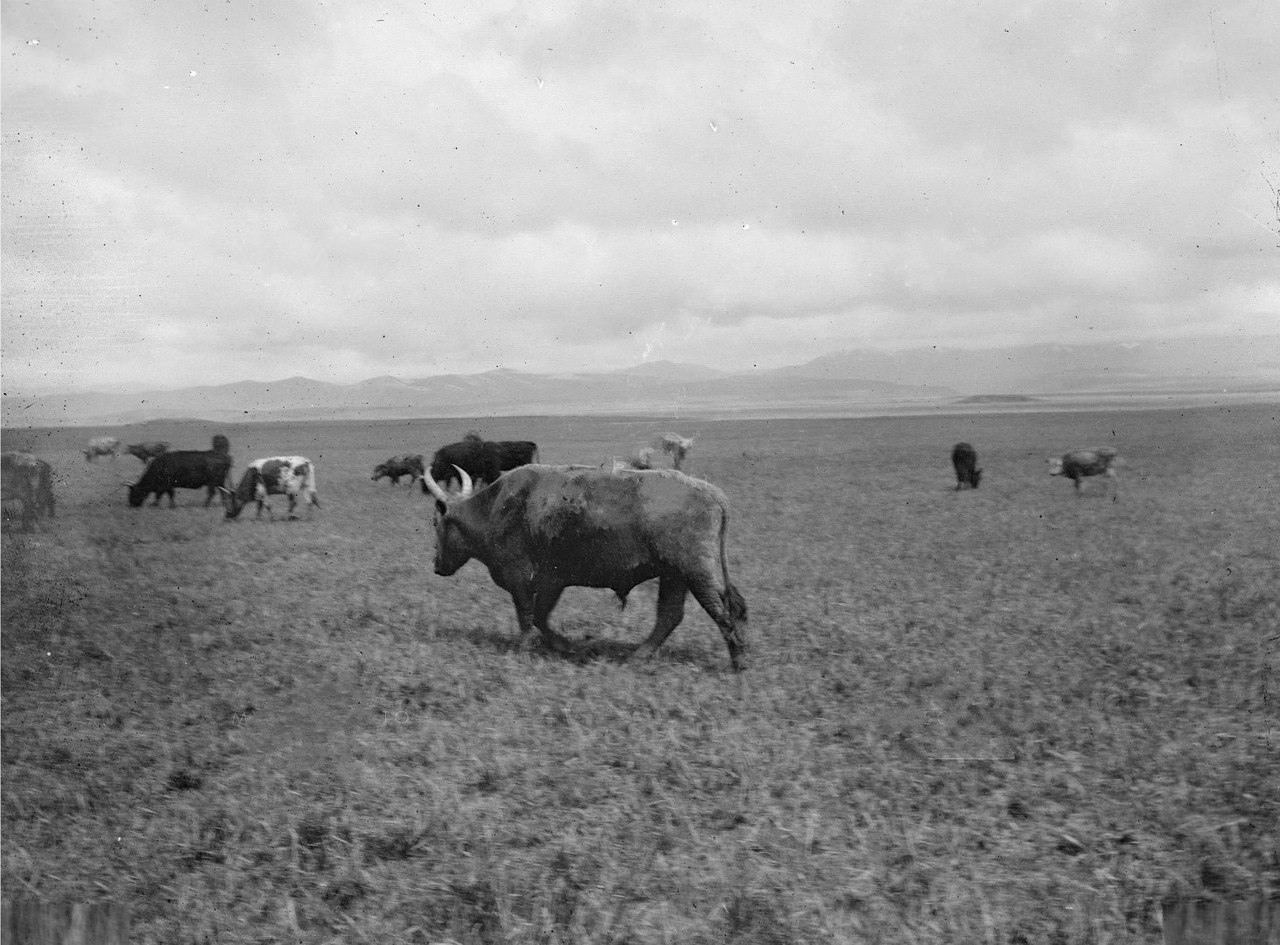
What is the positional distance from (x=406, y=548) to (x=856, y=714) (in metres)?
9.31

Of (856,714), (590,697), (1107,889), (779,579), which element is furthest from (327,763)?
(779,579)

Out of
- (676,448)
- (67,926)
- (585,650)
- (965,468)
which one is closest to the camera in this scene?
(67,926)

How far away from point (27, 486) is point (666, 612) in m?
12.4

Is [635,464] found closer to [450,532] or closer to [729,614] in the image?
[450,532]

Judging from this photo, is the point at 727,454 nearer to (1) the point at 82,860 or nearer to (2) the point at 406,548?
(2) the point at 406,548

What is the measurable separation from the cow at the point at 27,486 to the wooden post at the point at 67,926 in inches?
514

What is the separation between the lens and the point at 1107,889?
13.4 ft

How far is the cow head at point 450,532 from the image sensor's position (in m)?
8.77

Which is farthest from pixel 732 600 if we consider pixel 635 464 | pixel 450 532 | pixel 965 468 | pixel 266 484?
pixel 965 468

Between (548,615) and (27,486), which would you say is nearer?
(548,615)

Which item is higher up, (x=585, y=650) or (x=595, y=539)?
(x=595, y=539)

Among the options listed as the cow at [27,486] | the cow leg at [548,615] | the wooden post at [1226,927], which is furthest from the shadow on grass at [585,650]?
the cow at [27,486]

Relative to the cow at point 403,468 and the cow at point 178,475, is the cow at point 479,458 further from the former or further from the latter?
the cow at point 178,475

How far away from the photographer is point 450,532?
8852 millimetres
